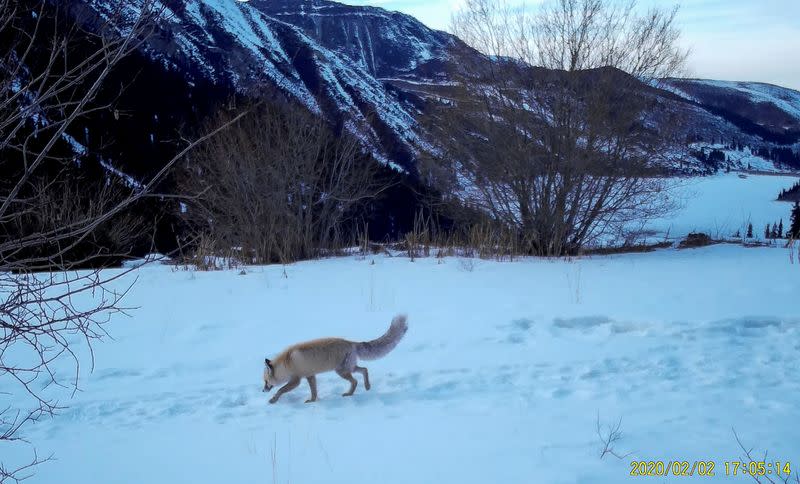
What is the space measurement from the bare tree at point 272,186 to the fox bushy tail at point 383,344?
27.0 feet

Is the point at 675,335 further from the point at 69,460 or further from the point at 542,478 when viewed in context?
the point at 69,460

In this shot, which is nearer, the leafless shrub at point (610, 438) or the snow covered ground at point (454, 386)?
the leafless shrub at point (610, 438)

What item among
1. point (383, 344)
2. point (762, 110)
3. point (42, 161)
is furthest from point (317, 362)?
point (762, 110)

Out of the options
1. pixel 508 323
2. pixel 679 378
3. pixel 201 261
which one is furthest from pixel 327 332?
pixel 201 261

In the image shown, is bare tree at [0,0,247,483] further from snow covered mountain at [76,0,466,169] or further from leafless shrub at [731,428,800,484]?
leafless shrub at [731,428,800,484]

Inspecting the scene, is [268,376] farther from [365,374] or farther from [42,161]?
[42,161]

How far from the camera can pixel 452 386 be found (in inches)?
196

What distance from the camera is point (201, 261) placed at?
11.7 metres

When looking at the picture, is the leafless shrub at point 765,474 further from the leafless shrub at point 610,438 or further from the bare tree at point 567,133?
the bare tree at point 567,133

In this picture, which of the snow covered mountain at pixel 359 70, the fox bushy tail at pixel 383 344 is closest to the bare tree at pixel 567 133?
the snow covered mountain at pixel 359 70

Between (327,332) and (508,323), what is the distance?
77.2 inches
